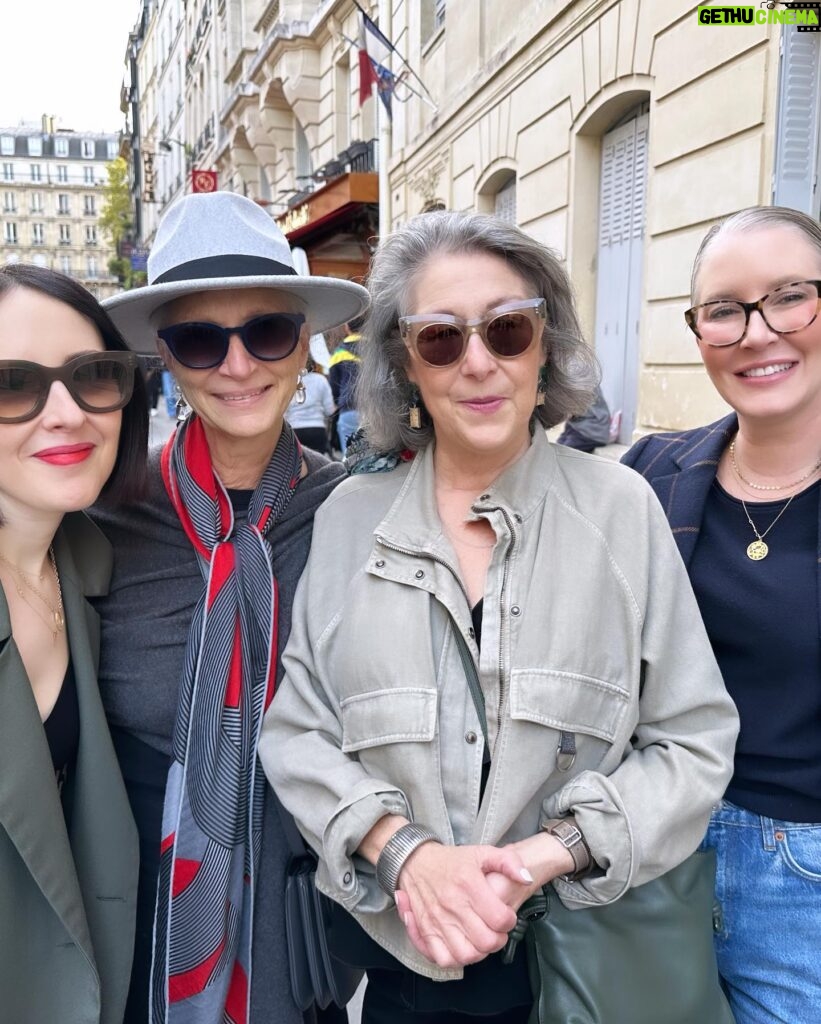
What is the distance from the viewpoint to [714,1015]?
1548 millimetres

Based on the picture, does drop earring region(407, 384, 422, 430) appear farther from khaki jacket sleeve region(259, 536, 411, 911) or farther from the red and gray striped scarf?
the red and gray striped scarf

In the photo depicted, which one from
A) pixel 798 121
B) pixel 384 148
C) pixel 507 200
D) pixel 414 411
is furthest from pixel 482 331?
pixel 384 148

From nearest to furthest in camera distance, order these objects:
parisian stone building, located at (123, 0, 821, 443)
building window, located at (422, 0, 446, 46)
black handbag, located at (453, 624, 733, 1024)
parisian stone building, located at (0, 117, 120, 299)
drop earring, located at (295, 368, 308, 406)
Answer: black handbag, located at (453, 624, 733, 1024) < drop earring, located at (295, 368, 308, 406) < parisian stone building, located at (123, 0, 821, 443) < building window, located at (422, 0, 446, 46) < parisian stone building, located at (0, 117, 120, 299)

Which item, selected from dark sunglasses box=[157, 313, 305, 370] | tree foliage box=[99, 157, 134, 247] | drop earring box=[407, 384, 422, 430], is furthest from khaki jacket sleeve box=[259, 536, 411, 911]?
tree foliage box=[99, 157, 134, 247]

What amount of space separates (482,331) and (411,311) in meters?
0.18

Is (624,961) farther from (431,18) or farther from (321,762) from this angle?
(431,18)

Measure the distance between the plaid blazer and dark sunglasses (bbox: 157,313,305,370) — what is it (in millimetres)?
979

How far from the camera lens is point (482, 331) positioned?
1690 mm

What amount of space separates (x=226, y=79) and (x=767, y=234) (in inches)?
1015

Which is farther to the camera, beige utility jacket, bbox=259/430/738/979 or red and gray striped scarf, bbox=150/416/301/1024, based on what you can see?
red and gray striped scarf, bbox=150/416/301/1024

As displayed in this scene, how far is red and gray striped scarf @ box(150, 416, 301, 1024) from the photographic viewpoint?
183 centimetres

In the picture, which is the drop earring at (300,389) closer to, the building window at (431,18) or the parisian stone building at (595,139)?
the parisian stone building at (595,139)

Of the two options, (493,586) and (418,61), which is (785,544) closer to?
(493,586)

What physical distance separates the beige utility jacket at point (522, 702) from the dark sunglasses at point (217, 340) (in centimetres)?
56
